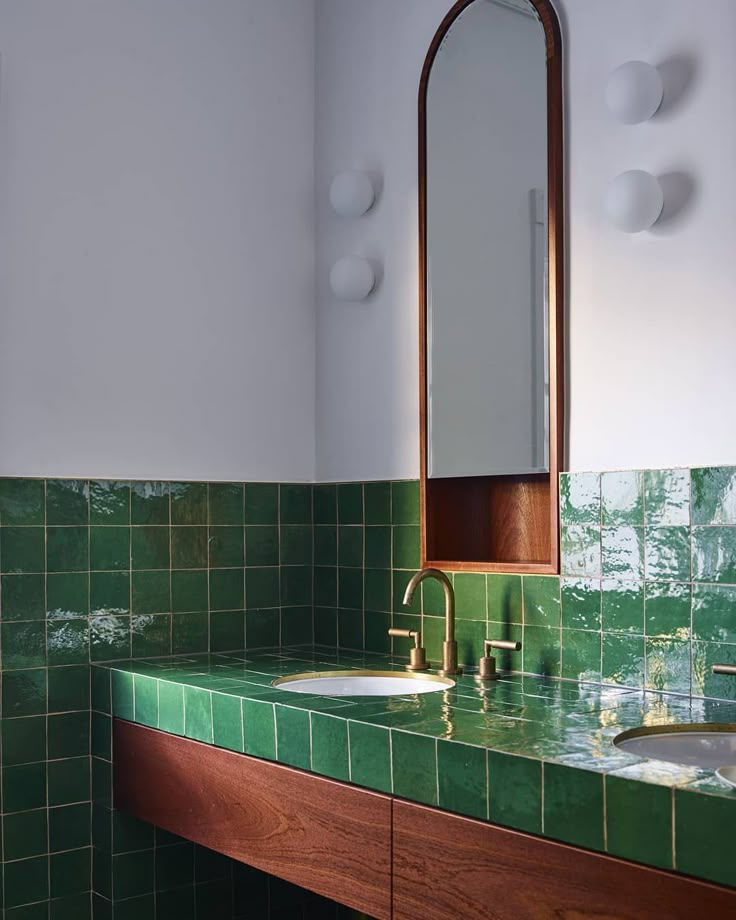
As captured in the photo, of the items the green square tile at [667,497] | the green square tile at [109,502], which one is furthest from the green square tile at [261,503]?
the green square tile at [667,497]

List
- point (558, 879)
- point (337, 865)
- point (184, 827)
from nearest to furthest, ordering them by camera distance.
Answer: point (558, 879)
point (337, 865)
point (184, 827)

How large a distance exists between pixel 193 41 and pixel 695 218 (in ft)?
5.39

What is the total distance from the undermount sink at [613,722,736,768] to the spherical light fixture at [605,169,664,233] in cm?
105

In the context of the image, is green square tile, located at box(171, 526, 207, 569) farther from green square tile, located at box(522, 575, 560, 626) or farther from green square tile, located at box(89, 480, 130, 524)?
green square tile, located at box(522, 575, 560, 626)

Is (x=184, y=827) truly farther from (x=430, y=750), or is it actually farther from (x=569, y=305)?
(x=569, y=305)

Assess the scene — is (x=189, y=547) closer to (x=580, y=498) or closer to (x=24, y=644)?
(x=24, y=644)

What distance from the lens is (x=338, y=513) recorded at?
3246mm

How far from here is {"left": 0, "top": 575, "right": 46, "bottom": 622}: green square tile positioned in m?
2.74

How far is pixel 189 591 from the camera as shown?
306 centimetres

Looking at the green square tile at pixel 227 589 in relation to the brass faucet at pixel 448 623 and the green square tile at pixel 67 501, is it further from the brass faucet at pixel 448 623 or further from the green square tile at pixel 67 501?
the brass faucet at pixel 448 623

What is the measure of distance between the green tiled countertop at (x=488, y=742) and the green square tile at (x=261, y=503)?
49 cm

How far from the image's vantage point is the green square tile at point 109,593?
2885 mm

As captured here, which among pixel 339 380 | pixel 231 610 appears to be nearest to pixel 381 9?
pixel 339 380

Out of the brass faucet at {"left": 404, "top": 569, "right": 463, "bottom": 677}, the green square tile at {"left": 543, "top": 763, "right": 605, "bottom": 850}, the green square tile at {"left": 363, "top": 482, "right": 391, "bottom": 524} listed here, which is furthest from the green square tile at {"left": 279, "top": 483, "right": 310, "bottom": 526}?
the green square tile at {"left": 543, "top": 763, "right": 605, "bottom": 850}
